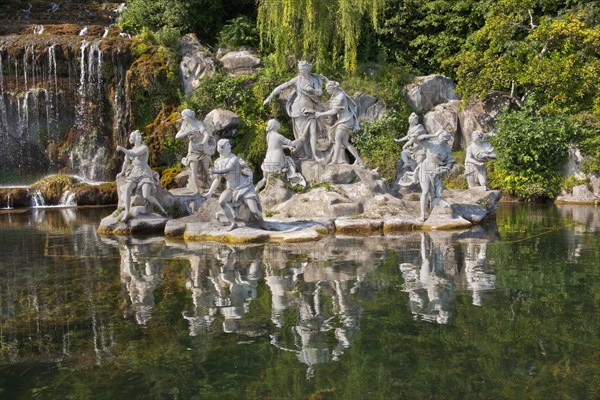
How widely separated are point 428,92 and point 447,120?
1.60 metres

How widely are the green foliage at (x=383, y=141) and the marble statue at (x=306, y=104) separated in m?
5.71

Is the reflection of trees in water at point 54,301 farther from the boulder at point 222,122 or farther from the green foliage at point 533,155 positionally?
the green foliage at point 533,155

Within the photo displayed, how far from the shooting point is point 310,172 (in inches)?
620

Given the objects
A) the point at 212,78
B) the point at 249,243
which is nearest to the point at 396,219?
the point at 249,243

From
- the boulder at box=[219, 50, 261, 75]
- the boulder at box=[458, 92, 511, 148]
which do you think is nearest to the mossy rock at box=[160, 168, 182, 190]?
the boulder at box=[219, 50, 261, 75]

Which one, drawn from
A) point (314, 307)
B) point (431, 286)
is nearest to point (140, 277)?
point (314, 307)

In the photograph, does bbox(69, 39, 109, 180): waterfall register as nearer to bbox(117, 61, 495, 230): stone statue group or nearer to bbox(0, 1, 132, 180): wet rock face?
bbox(0, 1, 132, 180): wet rock face

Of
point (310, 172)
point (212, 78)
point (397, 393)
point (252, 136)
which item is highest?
point (212, 78)

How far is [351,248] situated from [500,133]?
12.4m

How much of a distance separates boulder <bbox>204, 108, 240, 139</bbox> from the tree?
3728 mm

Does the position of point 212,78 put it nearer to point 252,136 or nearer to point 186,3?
point 252,136

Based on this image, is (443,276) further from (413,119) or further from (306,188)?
(413,119)

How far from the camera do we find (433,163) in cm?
1348

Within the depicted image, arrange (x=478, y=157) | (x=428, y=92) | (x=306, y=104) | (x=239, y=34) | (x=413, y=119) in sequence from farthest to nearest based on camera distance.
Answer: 1. (x=239, y=34)
2. (x=428, y=92)
3. (x=478, y=157)
4. (x=306, y=104)
5. (x=413, y=119)
